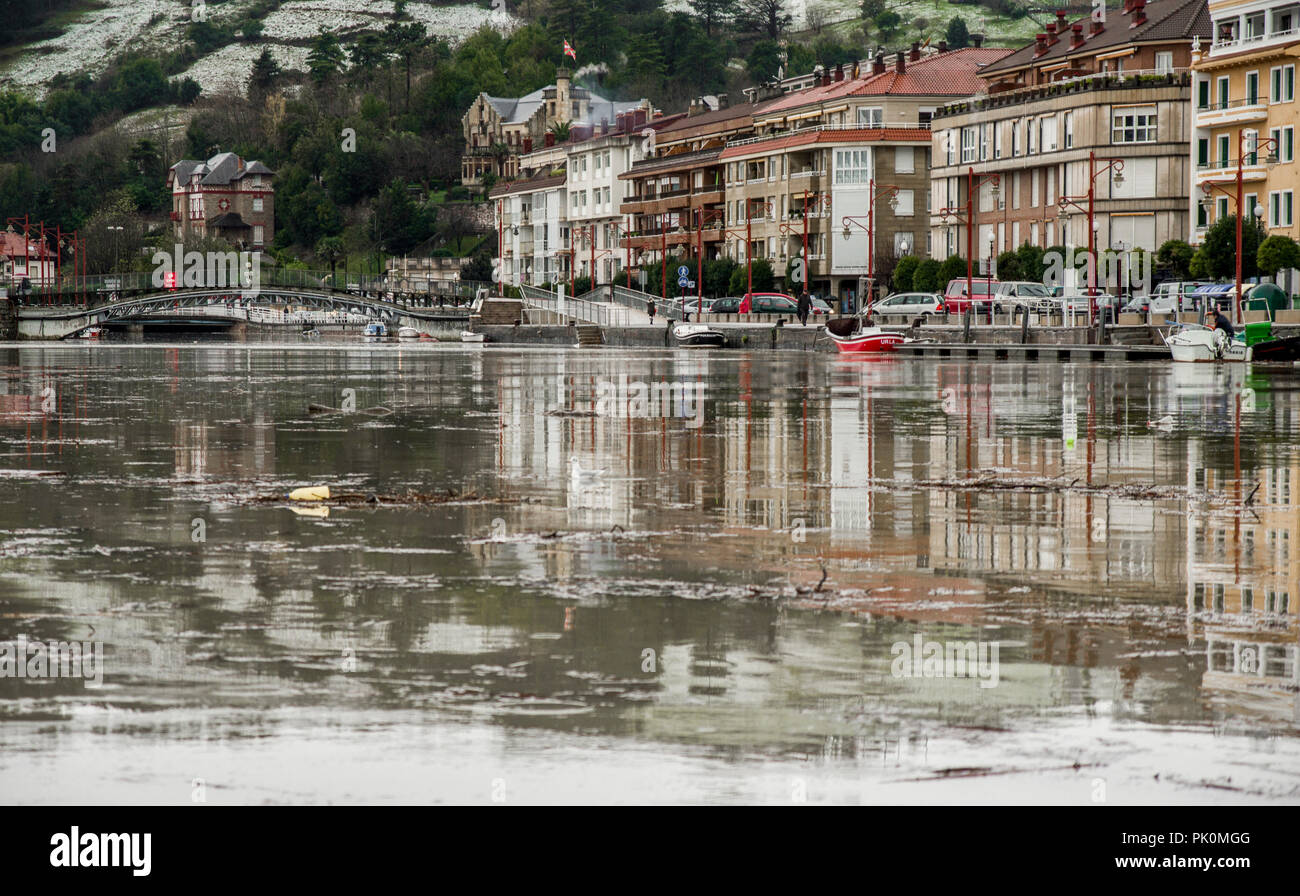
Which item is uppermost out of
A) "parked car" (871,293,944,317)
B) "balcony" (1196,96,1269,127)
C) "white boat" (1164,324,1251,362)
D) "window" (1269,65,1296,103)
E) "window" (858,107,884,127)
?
"window" (858,107,884,127)

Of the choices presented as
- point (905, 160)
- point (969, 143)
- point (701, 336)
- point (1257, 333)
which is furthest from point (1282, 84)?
point (905, 160)

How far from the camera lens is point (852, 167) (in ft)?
379

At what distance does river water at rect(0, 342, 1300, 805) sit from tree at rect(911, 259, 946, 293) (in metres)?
74.8

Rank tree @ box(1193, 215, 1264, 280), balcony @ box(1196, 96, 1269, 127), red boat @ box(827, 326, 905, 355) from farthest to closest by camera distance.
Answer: balcony @ box(1196, 96, 1269, 127), tree @ box(1193, 215, 1264, 280), red boat @ box(827, 326, 905, 355)

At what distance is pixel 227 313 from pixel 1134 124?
284 ft

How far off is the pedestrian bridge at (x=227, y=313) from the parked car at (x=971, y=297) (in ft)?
186

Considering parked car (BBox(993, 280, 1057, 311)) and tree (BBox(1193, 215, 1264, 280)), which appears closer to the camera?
tree (BBox(1193, 215, 1264, 280))

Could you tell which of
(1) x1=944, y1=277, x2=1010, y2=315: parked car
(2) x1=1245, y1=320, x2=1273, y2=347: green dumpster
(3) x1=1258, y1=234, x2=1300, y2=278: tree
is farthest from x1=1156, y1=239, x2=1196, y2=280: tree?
(2) x1=1245, y1=320, x2=1273, y2=347: green dumpster

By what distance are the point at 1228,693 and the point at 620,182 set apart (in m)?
147

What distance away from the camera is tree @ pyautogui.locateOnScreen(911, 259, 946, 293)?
9575 centimetres

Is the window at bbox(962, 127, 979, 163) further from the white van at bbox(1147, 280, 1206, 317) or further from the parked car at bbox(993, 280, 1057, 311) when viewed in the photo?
the white van at bbox(1147, 280, 1206, 317)

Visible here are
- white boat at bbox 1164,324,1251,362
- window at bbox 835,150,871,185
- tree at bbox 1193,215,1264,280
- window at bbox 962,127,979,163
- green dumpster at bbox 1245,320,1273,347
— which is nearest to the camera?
green dumpster at bbox 1245,320,1273,347
